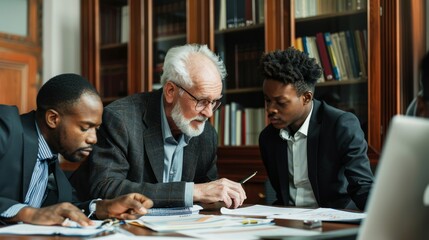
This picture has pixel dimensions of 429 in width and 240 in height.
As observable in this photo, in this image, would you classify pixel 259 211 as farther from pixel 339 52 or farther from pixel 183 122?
pixel 339 52

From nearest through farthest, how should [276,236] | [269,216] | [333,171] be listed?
[276,236] → [269,216] → [333,171]

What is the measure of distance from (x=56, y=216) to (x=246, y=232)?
455mm

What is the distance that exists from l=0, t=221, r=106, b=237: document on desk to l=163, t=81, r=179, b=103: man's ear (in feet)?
2.99

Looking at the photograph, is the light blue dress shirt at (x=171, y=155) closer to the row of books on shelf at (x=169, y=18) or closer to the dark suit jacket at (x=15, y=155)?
the dark suit jacket at (x=15, y=155)

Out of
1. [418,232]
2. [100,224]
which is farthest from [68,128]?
[418,232]

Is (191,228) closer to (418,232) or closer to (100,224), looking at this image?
(100,224)

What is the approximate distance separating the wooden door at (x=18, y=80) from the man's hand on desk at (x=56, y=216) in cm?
244

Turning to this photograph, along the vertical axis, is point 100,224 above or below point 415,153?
below

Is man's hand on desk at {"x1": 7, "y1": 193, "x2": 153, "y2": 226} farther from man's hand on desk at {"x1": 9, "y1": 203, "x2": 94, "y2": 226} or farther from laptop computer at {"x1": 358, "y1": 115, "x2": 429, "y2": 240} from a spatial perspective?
laptop computer at {"x1": 358, "y1": 115, "x2": 429, "y2": 240}

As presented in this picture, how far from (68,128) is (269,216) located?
2.22 feet

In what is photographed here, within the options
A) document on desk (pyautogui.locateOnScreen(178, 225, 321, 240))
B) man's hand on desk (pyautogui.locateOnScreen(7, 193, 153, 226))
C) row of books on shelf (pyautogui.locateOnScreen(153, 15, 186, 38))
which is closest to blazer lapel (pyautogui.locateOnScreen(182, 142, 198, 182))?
man's hand on desk (pyautogui.locateOnScreen(7, 193, 153, 226))

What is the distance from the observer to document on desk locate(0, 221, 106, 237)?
3.56ft

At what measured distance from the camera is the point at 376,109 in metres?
2.43

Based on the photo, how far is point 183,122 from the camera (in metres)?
1.97
